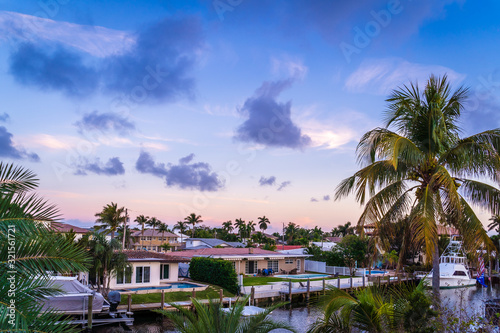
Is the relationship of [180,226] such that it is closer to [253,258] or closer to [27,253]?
[253,258]

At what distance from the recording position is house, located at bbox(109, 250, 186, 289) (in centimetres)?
3235

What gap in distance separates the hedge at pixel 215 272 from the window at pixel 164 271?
2.98 metres

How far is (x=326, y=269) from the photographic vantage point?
52.4 meters

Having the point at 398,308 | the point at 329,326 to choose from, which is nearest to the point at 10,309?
the point at 329,326

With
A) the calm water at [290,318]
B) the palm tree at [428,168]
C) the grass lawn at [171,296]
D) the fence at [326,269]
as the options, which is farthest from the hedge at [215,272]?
the palm tree at [428,168]

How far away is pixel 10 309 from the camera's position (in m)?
4.21

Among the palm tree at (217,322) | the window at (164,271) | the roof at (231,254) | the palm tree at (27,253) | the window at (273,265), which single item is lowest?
the window at (273,265)

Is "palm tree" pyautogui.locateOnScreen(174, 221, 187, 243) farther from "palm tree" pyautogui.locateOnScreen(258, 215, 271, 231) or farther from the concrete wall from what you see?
the concrete wall

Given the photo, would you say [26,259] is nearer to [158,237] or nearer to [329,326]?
[329,326]

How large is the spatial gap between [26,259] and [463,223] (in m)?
10.3

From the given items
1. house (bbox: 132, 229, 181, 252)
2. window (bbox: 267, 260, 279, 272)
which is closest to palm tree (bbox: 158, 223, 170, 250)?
house (bbox: 132, 229, 181, 252)

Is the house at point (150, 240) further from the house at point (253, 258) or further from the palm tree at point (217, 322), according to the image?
the palm tree at point (217, 322)

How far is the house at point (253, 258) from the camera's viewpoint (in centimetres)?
4328

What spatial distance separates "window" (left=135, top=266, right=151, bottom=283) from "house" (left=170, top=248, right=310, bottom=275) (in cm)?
722
